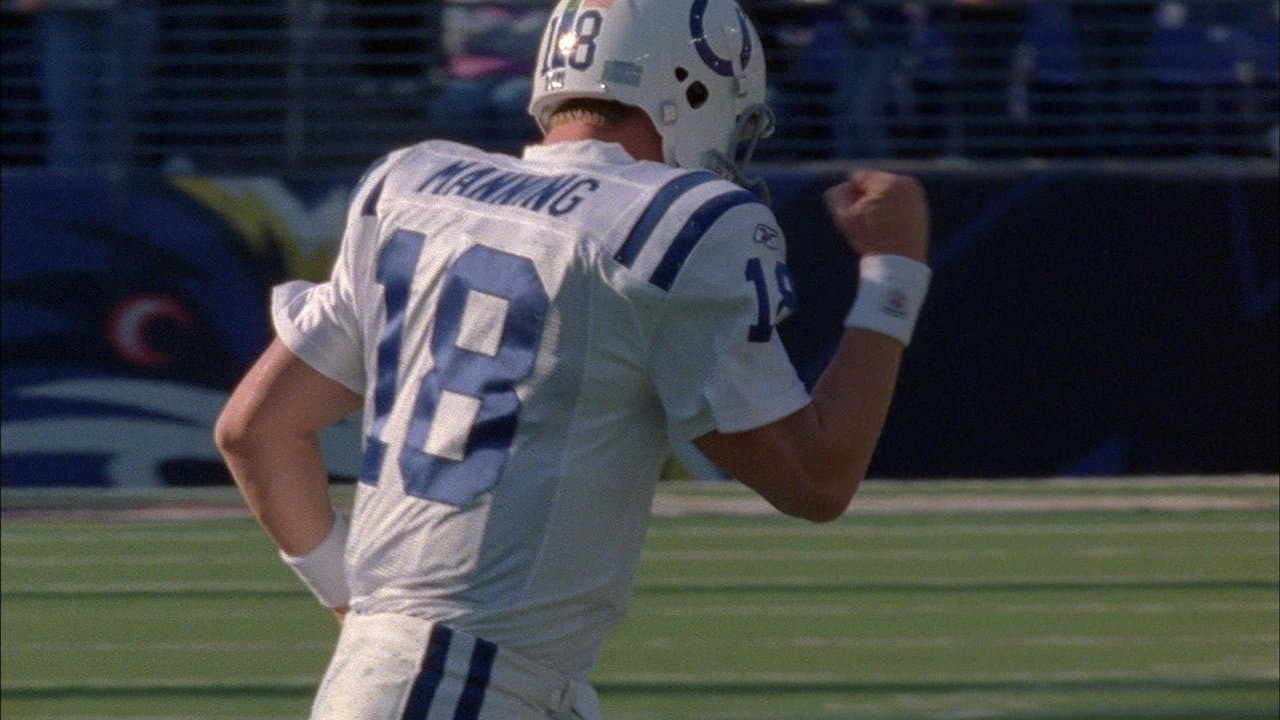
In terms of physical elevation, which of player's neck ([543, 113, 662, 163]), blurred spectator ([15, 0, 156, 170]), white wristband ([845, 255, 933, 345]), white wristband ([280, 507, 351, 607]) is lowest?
blurred spectator ([15, 0, 156, 170])

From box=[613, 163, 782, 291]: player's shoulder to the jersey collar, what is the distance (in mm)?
118

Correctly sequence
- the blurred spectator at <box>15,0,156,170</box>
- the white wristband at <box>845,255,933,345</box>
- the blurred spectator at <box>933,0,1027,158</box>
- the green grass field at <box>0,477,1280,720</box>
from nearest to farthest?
the white wristband at <box>845,255,933,345</box> < the green grass field at <box>0,477,1280,720</box> < the blurred spectator at <box>15,0,156,170</box> < the blurred spectator at <box>933,0,1027,158</box>

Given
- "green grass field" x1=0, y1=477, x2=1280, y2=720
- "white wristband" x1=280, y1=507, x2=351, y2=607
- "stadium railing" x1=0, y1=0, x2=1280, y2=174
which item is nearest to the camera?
"white wristband" x1=280, y1=507, x2=351, y2=607

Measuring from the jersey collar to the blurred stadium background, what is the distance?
10.2 ft

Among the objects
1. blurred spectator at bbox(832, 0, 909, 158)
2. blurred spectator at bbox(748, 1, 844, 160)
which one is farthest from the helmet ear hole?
blurred spectator at bbox(832, 0, 909, 158)

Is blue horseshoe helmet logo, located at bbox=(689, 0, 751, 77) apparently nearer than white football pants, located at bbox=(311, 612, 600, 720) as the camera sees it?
No

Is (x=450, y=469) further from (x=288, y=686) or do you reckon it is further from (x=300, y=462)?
(x=288, y=686)

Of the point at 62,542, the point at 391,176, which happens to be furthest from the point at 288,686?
the point at 391,176

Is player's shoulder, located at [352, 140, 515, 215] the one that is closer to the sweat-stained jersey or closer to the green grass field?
the sweat-stained jersey

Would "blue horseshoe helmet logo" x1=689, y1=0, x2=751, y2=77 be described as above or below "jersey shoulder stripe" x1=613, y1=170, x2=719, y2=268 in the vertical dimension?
above

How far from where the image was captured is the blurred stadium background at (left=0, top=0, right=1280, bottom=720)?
6.25 meters

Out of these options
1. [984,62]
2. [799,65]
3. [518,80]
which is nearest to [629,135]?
[518,80]

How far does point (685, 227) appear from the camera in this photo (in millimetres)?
2355

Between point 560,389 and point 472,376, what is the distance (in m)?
0.09
